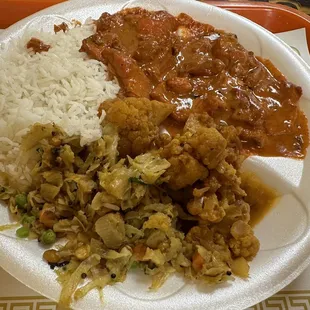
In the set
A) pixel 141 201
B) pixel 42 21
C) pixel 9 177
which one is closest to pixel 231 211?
pixel 141 201

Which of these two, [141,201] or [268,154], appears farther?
[268,154]

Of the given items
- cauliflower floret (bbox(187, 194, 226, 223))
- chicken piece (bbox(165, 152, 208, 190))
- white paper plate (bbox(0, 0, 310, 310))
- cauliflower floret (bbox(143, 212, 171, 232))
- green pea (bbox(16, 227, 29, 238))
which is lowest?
white paper plate (bbox(0, 0, 310, 310))

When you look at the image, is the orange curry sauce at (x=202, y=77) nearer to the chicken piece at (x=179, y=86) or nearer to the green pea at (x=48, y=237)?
the chicken piece at (x=179, y=86)

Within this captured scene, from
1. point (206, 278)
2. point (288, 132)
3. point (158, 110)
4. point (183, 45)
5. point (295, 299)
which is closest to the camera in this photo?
point (206, 278)

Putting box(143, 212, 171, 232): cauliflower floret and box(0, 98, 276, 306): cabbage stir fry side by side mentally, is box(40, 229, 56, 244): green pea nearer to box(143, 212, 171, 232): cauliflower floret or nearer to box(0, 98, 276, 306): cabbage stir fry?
box(0, 98, 276, 306): cabbage stir fry

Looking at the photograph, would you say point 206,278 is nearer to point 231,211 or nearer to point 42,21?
point 231,211

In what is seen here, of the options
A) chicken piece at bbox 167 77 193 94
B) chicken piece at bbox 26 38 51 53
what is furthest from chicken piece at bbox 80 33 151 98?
chicken piece at bbox 26 38 51 53

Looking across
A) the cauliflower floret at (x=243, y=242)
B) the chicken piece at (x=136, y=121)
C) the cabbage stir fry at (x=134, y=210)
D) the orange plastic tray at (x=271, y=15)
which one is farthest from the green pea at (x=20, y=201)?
the orange plastic tray at (x=271, y=15)
